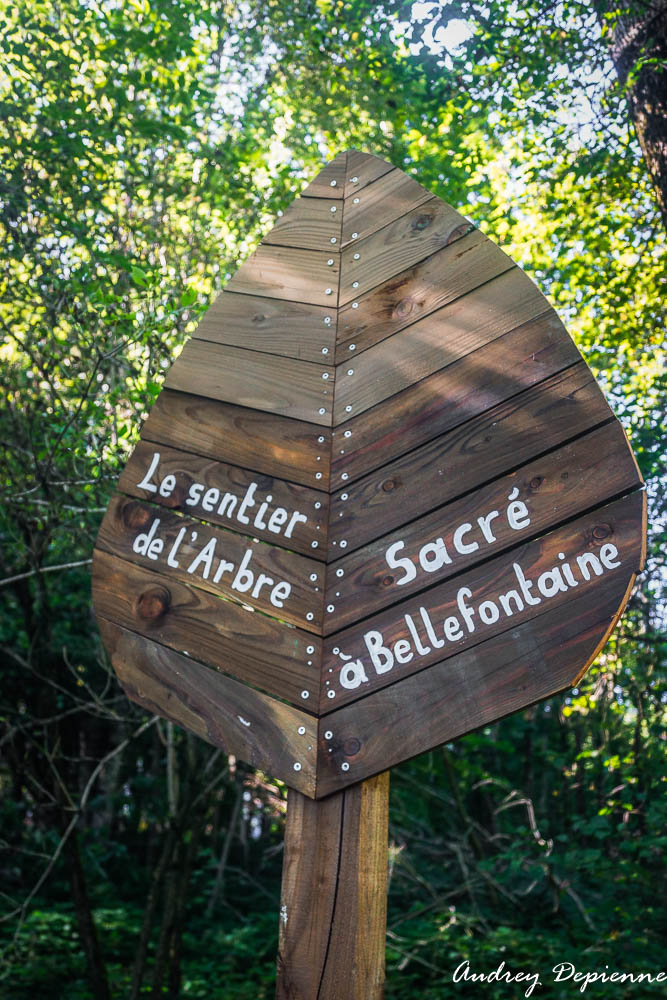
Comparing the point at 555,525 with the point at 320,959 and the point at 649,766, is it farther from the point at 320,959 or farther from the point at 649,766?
the point at 649,766

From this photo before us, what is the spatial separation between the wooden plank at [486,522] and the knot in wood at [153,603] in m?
0.40

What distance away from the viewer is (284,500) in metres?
1.84

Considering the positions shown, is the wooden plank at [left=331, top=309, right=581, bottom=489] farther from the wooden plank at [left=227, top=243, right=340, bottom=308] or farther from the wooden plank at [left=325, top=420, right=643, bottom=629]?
the wooden plank at [left=227, top=243, right=340, bottom=308]

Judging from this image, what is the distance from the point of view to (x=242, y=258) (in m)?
5.86

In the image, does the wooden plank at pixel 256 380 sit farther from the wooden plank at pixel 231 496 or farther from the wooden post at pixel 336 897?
the wooden post at pixel 336 897

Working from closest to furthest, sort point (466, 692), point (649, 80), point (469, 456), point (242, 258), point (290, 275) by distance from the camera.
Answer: point (466, 692) → point (469, 456) → point (290, 275) → point (649, 80) → point (242, 258)

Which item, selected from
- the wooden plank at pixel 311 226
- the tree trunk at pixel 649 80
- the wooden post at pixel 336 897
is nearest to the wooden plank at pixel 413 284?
the wooden plank at pixel 311 226

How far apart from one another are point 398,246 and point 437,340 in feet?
0.94

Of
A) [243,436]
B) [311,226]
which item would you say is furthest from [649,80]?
[243,436]

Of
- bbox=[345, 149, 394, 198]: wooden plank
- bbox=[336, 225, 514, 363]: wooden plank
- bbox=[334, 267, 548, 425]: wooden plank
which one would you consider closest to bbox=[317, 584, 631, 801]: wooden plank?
bbox=[334, 267, 548, 425]: wooden plank

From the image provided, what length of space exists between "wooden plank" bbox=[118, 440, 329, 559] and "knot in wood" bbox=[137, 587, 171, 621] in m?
0.19

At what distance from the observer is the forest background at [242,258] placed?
14.1 ft

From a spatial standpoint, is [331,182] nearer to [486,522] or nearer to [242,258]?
[486,522]

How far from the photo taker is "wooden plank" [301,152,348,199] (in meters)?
2.06
